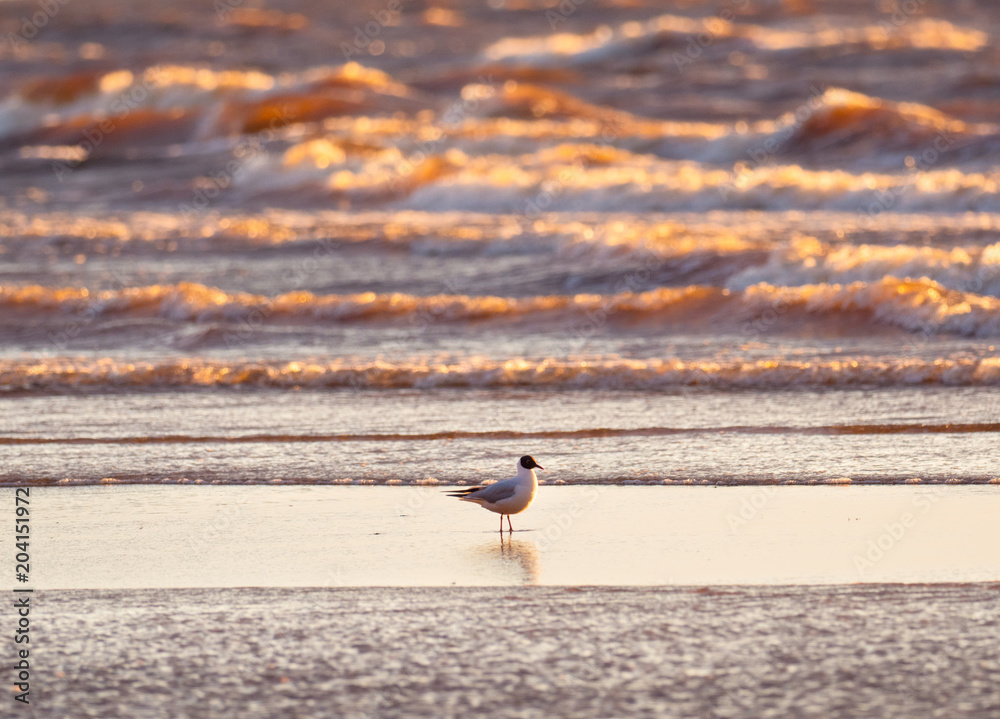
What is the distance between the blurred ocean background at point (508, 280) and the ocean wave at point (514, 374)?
23 millimetres

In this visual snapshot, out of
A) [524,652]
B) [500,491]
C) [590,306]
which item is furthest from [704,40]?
[524,652]

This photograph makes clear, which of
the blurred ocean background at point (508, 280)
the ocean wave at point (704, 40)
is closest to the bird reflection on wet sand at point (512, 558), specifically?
the blurred ocean background at point (508, 280)

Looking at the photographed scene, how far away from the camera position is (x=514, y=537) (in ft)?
18.4

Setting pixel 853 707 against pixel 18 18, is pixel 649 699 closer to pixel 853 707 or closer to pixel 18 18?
pixel 853 707

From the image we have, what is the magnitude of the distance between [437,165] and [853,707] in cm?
1945

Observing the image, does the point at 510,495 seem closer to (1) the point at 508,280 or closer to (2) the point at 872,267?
(2) the point at 872,267

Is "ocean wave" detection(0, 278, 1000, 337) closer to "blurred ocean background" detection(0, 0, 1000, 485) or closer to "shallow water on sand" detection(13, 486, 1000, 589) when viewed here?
"blurred ocean background" detection(0, 0, 1000, 485)

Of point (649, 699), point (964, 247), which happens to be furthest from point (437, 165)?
point (649, 699)

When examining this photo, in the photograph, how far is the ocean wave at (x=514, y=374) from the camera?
8.56 m

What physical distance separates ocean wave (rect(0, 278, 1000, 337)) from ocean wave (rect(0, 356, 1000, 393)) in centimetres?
151

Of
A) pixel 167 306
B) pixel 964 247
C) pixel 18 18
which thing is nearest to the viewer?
pixel 167 306

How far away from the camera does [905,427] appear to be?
7312 mm

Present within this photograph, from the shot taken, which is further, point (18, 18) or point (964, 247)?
point (18, 18)

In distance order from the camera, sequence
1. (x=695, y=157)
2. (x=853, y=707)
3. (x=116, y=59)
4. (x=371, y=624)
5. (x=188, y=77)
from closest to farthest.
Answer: (x=853, y=707)
(x=371, y=624)
(x=695, y=157)
(x=188, y=77)
(x=116, y=59)
